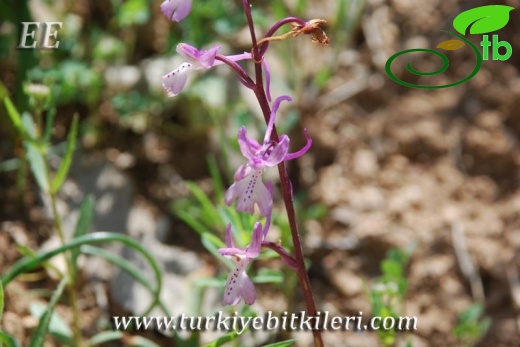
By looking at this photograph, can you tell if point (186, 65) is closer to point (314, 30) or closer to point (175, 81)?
point (175, 81)

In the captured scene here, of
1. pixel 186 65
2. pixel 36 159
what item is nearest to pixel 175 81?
pixel 186 65

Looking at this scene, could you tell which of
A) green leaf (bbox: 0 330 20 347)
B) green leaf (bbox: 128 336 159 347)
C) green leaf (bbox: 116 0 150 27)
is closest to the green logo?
green leaf (bbox: 116 0 150 27)

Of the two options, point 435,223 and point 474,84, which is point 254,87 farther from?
point 474,84

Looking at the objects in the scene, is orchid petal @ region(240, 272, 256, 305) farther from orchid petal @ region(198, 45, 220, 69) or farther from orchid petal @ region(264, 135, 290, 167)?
orchid petal @ region(198, 45, 220, 69)

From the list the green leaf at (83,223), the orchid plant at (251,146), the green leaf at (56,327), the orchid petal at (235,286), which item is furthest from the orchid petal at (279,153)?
the green leaf at (56,327)

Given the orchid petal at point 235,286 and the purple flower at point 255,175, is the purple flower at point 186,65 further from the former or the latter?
the orchid petal at point 235,286
